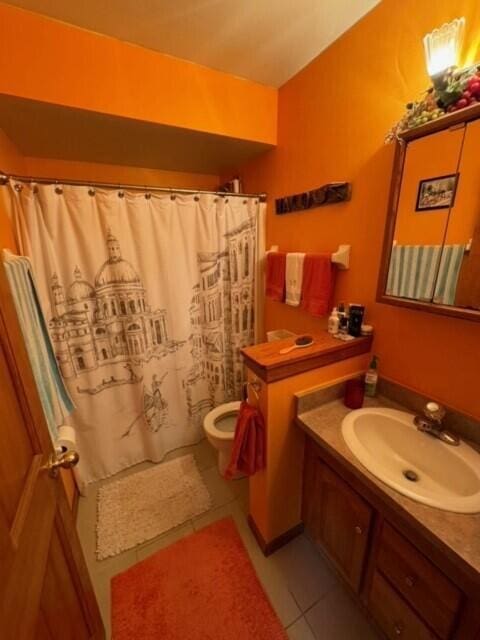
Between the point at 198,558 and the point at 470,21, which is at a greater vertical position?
the point at 470,21

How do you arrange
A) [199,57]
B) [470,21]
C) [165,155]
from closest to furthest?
[470,21]
[199,57]
[165,155]

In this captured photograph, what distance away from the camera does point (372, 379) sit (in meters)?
1.28

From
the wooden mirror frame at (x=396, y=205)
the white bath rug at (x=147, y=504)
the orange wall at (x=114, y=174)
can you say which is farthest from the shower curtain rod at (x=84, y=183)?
the white bath rug at (x=147, y=504)

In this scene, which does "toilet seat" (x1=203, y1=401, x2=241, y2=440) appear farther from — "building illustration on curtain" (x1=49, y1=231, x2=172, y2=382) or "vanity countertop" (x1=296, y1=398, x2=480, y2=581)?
"vanity countertop" (x1=296, y1=398, x2=480, y2=581)

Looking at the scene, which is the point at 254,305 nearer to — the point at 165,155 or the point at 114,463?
the point at 165,155

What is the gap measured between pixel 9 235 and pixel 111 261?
0.47m

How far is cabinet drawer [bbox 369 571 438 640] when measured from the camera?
0.84 meters

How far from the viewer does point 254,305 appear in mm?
2154

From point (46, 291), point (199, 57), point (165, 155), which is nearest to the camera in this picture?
point (199, 57)

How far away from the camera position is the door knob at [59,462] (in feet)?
2.57

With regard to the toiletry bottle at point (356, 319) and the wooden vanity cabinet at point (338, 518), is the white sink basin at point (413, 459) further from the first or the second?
the toiletry bottle at point (356, 319)

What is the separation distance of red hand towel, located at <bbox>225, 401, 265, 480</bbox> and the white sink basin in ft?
1.19

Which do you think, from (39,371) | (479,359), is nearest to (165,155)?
(39,371)

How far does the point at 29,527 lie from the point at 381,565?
1.12m
